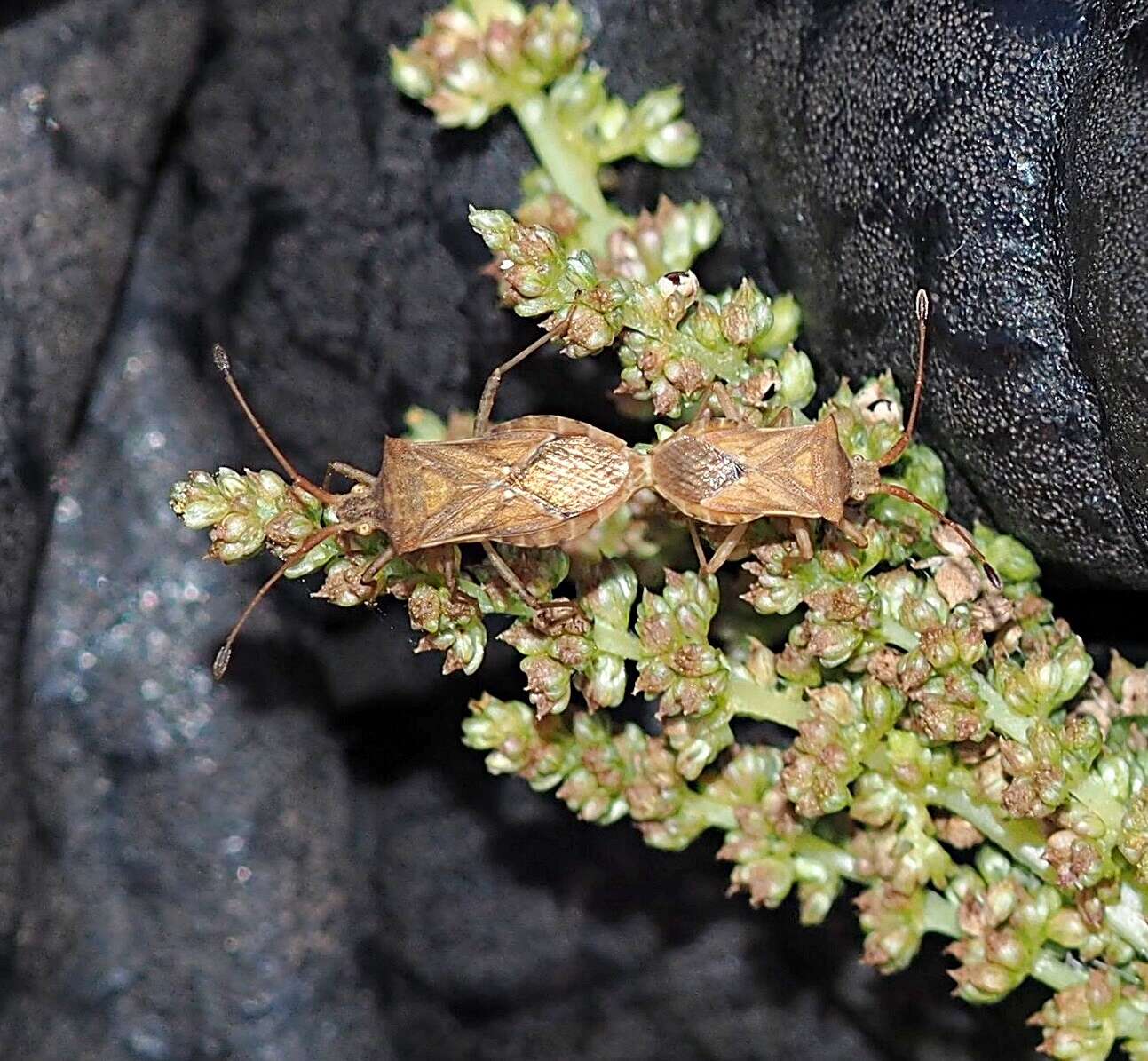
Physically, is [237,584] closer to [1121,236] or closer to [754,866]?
[754,866]

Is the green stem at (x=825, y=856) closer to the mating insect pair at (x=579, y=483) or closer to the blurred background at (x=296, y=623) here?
the mating insect pair at (x=579, y=483)

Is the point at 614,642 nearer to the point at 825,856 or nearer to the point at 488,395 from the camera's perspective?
the point at 825,856

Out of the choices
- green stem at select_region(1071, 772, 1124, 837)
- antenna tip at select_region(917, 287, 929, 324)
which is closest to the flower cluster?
green stem at select_region(1071, 772, 1124, 837)

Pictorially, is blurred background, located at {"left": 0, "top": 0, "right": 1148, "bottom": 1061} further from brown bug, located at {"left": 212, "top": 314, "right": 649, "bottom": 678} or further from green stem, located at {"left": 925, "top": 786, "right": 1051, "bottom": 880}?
green stem, located at {"left": 925, "top": 786, "right": 1051, "bottom": 880}

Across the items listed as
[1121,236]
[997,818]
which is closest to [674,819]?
[997,818]

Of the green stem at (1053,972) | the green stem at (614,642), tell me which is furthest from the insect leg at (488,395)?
the green stem at (1053,972)

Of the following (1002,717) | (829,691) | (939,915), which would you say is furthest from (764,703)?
(939,915)

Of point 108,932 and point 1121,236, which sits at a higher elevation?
point 1121,236
